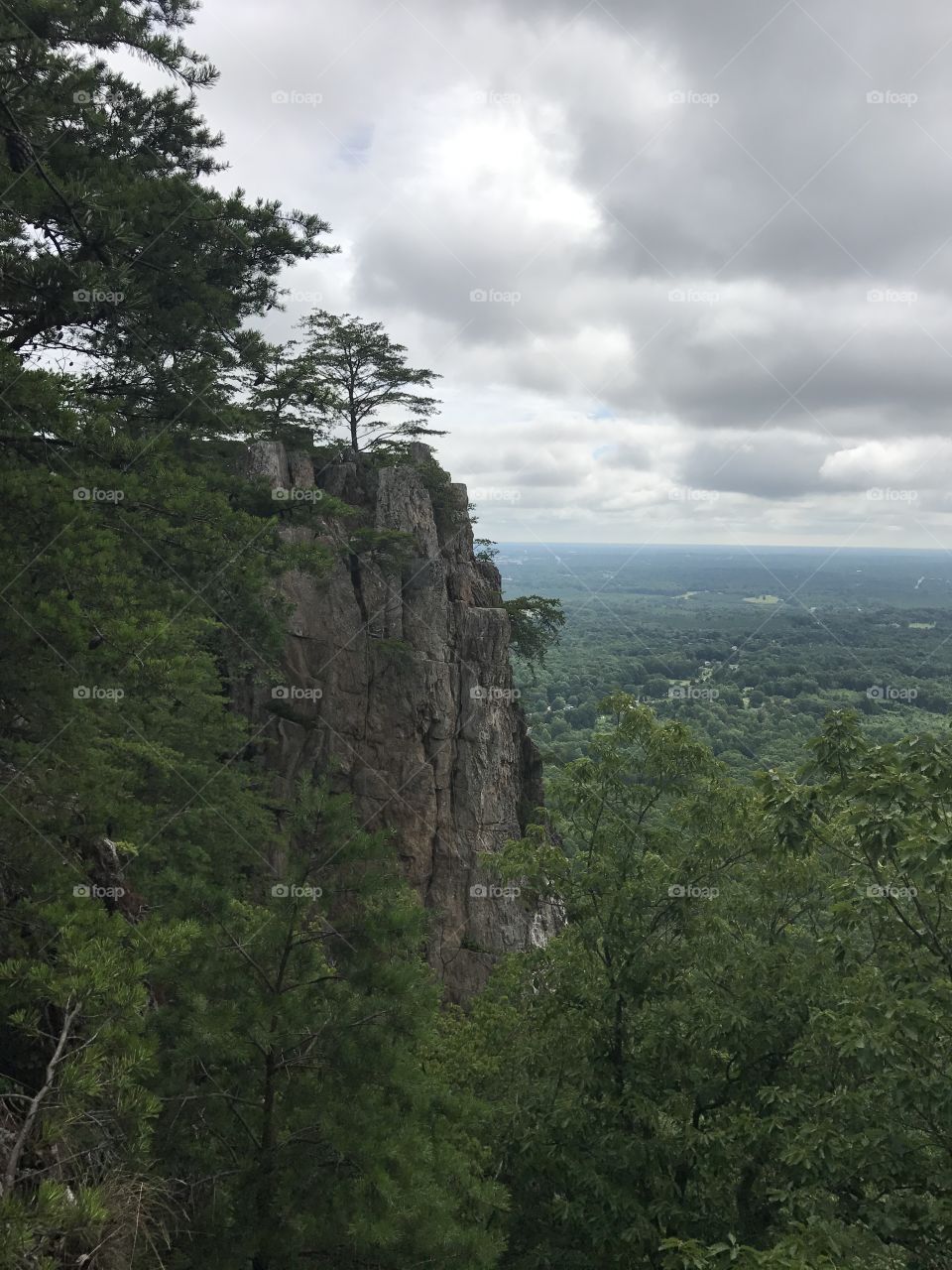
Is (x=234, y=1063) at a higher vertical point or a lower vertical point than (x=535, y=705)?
higher

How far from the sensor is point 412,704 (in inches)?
917

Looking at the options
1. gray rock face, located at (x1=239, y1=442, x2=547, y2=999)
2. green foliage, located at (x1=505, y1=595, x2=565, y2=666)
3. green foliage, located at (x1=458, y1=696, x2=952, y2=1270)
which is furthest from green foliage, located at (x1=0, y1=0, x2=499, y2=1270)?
green foliage, located at (x1=505, y1=595, x2=565, y2=666)

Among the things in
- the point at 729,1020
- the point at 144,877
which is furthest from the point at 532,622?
the point at 729,1020

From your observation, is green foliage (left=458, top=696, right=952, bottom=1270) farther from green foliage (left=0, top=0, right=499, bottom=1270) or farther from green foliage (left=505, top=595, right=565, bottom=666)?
green foliage (left=505, top=595, right=565, bottom=666)

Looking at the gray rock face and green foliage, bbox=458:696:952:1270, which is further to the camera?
the gray rock face

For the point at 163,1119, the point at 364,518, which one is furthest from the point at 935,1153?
the point at 364,518

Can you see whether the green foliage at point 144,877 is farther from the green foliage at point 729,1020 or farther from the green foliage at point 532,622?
the green foliage at point 532,622

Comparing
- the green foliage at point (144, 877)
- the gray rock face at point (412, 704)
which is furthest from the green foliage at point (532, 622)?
the green foliage at point (144, 877)

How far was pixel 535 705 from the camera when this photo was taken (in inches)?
3482

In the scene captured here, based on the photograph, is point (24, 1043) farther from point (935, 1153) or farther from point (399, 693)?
point (399, 693)

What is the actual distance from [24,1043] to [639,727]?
26.5ft

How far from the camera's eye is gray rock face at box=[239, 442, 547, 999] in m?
22.2

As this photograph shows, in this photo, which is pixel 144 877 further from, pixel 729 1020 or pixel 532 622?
pixel 532 622

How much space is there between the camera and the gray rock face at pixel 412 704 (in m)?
22.2
